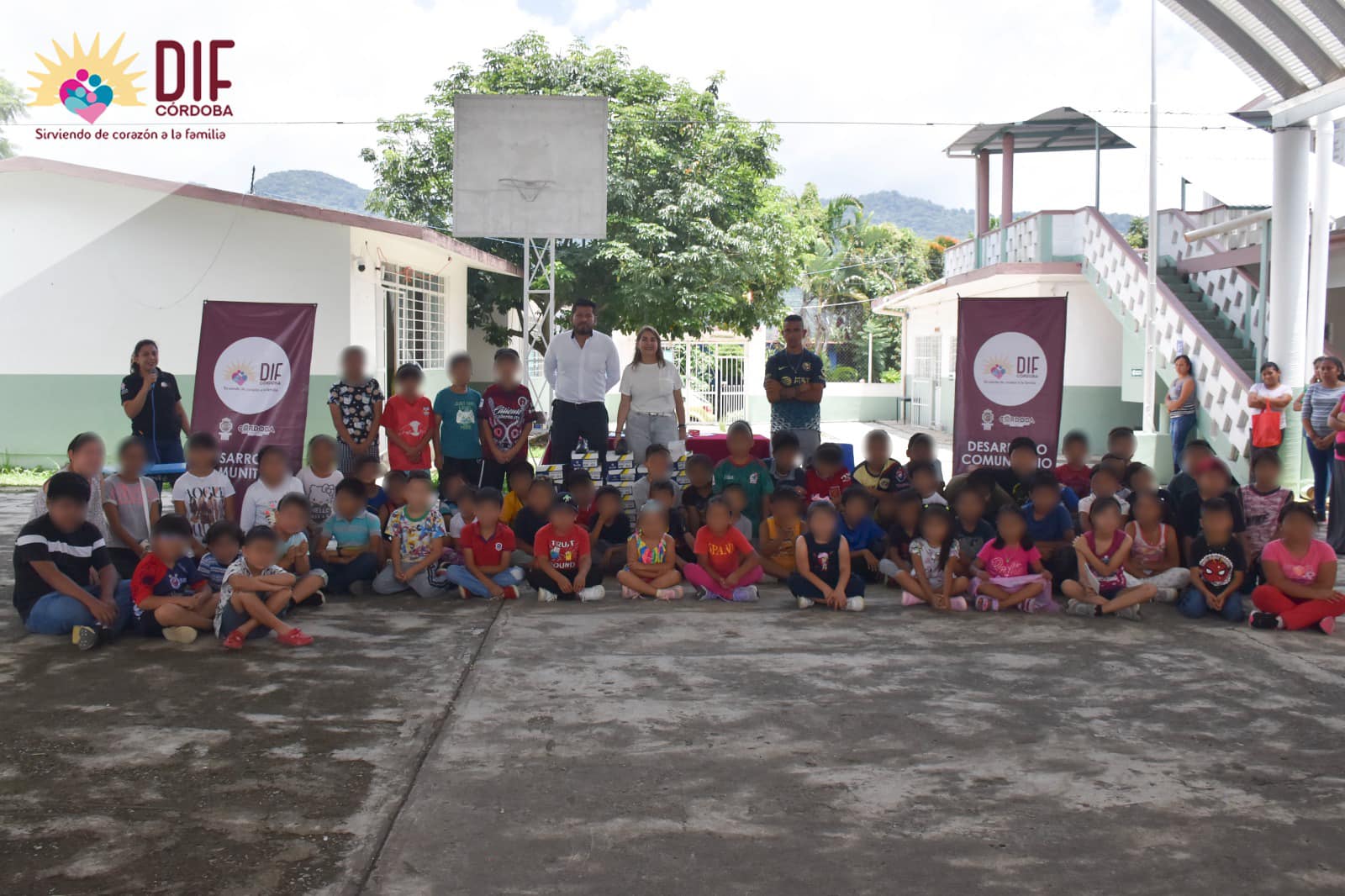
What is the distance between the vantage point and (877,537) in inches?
278

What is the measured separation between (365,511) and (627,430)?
2354 mm

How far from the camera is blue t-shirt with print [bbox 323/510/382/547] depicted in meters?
6.88

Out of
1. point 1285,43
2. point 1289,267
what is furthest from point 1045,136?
point 1285,43

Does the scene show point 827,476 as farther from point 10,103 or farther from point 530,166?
point 10,103

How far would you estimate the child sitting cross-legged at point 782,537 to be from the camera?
709cm

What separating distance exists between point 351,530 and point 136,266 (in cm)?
719

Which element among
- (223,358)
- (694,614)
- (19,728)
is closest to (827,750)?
(694,614)

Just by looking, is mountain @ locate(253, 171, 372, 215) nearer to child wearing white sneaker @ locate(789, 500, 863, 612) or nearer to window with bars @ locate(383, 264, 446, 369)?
window with bars @ locate(383, 264, 446, 369)

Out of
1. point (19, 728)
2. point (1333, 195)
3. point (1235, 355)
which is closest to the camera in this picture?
point (19, 728)

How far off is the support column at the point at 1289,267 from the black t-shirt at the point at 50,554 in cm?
1040

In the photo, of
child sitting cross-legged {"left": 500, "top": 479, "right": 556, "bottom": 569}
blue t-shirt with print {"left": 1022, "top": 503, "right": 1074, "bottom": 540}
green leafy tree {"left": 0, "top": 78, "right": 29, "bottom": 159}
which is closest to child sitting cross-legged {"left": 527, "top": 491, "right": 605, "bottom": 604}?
child sitting cross-legged {"left": 500, "top": 479, "right": 556, "bottom": 569}

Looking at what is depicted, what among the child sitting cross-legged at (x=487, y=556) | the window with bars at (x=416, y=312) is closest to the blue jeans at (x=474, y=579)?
the child sitting cross-legged at (x=487, y=556)

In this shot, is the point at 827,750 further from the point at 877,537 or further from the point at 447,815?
the point at 877,537

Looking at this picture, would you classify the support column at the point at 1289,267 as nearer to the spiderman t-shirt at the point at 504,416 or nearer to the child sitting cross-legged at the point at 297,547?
the spiderman t-shirt at the point at 504,416
